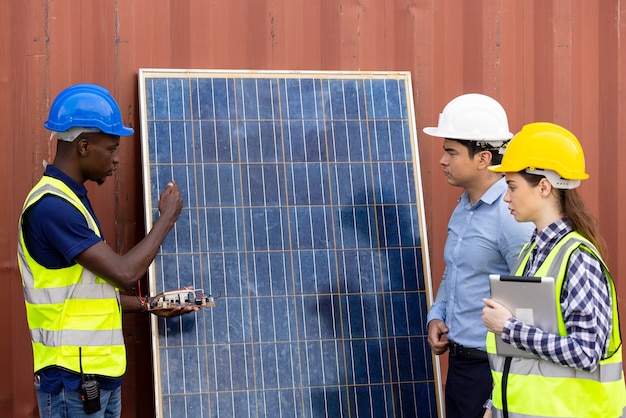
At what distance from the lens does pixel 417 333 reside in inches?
218

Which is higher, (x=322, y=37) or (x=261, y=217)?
(x=322, y=37)

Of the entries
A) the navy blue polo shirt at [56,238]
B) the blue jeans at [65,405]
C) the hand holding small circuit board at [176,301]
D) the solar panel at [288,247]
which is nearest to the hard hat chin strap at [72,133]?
the navy blue polo shirt at [56,238]

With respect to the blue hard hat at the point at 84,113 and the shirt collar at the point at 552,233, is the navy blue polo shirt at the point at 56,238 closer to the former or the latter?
the blue hard hat at the point at 84,113

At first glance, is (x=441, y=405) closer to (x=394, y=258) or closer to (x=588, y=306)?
(x=394, y=258)

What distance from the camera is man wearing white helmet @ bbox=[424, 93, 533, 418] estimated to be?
15.9ft

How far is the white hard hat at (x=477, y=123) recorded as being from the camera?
5012mm

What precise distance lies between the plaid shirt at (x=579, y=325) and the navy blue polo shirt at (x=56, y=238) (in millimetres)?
1976

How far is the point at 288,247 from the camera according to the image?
17.9ft

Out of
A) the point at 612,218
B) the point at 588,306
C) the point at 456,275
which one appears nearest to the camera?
the point at 588,306

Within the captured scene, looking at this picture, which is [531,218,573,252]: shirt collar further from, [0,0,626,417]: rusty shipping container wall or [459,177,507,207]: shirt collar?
[0,0,626,417]: rusty shipping container wall

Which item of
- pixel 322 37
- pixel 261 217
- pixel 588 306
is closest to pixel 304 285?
pixel 261 217

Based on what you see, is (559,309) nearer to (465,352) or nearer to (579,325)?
(579,325)

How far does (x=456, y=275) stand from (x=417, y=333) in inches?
26.5

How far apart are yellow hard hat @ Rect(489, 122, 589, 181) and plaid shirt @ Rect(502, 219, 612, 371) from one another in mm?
388
